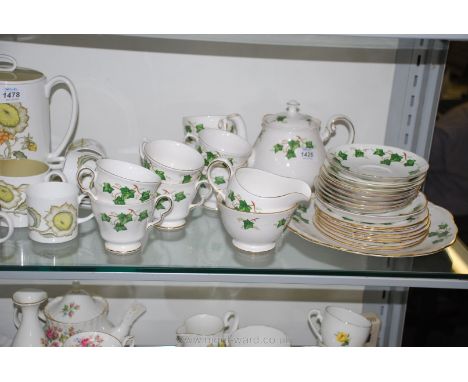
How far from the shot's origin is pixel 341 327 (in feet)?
4.04

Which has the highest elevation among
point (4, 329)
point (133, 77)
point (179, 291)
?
point (133, 77)

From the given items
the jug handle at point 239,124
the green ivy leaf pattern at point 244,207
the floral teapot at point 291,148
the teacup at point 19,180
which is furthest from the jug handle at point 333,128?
the teacup at point 19,180

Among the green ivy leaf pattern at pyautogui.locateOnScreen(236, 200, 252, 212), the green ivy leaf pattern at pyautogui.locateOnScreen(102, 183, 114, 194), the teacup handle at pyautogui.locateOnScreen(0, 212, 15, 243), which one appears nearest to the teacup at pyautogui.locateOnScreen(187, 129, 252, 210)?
the green ivy leaf pattern at pyautogui.locateOnScreen(236, 200, 252, 212)

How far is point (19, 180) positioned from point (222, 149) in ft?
1.08

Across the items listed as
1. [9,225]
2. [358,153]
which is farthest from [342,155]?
[9,225]

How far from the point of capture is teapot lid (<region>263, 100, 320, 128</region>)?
3.57ft

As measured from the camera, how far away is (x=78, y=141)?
1145 millimetres

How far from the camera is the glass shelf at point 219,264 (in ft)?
3.09

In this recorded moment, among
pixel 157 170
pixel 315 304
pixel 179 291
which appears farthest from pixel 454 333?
pixel 157 170

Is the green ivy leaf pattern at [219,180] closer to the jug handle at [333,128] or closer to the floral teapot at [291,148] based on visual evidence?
the floral teapot at [291,148]

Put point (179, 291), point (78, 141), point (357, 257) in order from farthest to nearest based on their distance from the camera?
point (179, 291) → point (78, 141) → point (357, 257)

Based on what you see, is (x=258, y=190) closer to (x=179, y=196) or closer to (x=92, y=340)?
(x=179, y=196)
